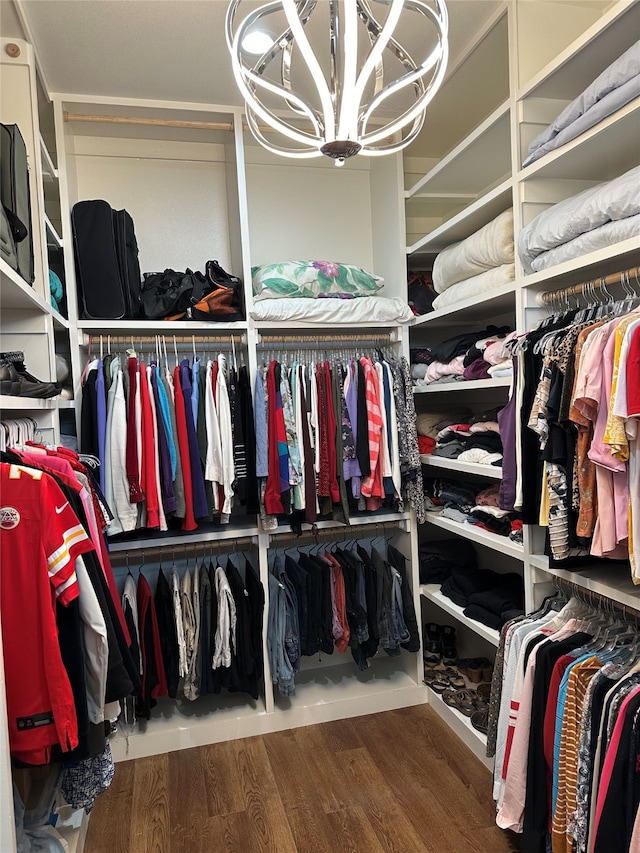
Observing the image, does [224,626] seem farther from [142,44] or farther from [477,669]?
[142,44]

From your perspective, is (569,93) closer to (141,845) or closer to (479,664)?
(479,664)

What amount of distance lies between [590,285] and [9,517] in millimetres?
1768

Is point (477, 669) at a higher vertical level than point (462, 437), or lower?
lower

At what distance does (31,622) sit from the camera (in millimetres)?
1282

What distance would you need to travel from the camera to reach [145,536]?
100 inches

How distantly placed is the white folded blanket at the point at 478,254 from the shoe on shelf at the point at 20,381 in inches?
66.0

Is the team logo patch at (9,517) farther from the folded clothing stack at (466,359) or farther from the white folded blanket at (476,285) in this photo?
the white folded blanket at (476,285)

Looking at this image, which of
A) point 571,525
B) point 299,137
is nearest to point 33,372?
point 299,137

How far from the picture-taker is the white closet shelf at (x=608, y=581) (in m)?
1.61

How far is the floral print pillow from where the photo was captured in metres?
2.66

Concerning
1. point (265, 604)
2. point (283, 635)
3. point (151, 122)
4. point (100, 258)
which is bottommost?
point (283, 635)

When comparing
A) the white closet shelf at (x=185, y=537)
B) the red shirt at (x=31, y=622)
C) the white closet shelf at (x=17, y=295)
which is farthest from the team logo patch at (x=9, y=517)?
the white closet shelf at (x=185, y=537)

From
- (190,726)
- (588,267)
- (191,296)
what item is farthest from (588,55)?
(190,726)

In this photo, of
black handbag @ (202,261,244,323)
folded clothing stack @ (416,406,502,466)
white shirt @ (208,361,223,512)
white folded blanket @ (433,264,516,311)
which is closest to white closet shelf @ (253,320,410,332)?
black handbag @ (202,261,244,323)
